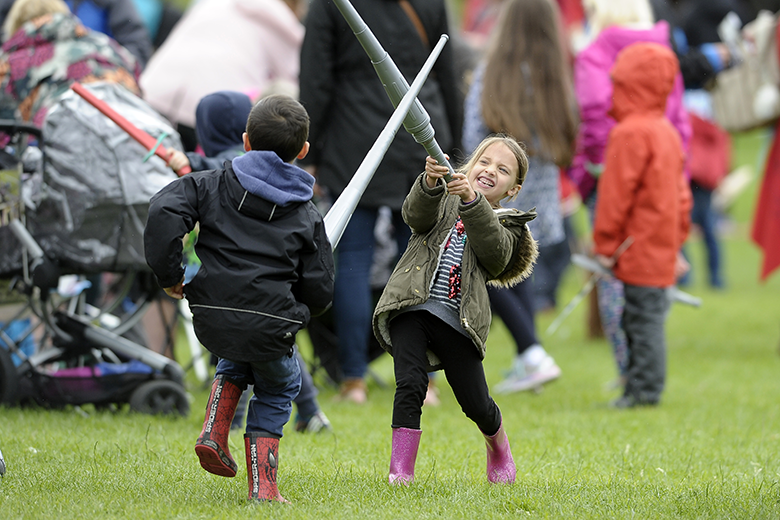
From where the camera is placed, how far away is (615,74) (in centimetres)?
600

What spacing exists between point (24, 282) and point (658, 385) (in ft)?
11.0

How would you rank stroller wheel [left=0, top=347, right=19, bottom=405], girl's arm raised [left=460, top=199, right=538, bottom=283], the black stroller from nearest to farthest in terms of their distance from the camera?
1. girl's arm raised [left=460, top=199, right=538, bottom=283]
2. the black stroller
3. stroller wheel [left=0, top=347, right=19, bottom=405]

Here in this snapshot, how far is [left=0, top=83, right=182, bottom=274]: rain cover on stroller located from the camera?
191 inches

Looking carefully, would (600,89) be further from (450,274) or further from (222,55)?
A: (450,274)

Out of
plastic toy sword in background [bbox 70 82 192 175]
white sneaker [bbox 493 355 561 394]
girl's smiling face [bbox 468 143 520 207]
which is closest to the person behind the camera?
girl's smiling face [bbox 468 143 520 207]

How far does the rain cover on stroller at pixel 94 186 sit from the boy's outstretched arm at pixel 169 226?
149cm

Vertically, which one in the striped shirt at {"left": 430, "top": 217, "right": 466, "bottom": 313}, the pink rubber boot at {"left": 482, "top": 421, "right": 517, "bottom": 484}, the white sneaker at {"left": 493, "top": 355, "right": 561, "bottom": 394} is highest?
the striped shirt at {"left": 430, "top": 217, "right": 466, "bottom": 313}

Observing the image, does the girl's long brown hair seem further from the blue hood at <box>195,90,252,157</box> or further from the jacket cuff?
the jacket cuff

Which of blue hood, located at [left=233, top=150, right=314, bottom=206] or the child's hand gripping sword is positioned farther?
the child's hand gripping sword

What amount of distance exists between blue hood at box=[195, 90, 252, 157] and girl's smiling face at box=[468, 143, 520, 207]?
133cm

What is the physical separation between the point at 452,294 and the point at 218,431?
0.95 m

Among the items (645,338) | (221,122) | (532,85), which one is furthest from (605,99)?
(221,122)

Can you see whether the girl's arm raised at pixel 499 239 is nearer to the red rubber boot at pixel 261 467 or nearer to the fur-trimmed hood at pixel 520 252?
the fur-trimmed hood at pixel 520 252

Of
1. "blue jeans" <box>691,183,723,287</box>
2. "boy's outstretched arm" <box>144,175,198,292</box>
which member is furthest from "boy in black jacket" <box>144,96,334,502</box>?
"blue jeans" <box>691,183,723,287</box>
